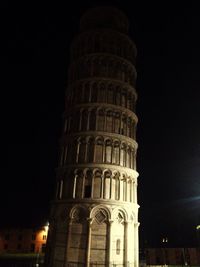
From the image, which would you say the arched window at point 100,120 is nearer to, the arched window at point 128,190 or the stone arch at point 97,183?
the stone arch at point 97,183

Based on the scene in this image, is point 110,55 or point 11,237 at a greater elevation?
point 110,55

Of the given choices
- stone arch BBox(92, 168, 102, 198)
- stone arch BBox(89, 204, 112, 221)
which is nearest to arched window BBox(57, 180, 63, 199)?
stone arch BBox(92, 168, 102, 198)

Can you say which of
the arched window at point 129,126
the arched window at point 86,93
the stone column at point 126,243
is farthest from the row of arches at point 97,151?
the stone column at point 126,243

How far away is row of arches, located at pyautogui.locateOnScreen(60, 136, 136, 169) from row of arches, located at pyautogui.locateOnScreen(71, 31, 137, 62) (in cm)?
1240

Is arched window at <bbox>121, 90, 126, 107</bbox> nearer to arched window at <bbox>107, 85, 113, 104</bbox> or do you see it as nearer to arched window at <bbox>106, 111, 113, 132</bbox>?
arched window at <bbox>107, 85, 113, 104</bbox>

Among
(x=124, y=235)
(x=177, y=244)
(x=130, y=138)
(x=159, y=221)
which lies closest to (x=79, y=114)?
(x=130, y=138)

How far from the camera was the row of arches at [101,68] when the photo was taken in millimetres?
33381

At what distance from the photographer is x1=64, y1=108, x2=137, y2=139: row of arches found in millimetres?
30359

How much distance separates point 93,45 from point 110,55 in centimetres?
289


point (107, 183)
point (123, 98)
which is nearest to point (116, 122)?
point (123, 98)

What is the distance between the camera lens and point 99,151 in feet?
95.2

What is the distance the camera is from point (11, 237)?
5591 centimetres

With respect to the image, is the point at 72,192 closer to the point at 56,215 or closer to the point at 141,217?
the point at 56,215

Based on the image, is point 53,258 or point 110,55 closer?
point 53,258
